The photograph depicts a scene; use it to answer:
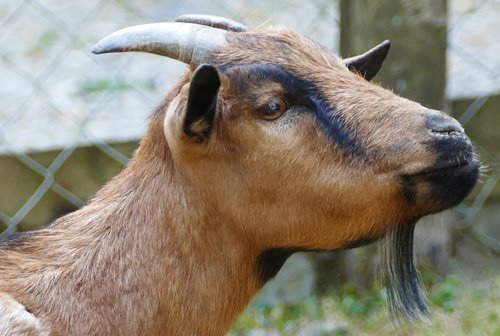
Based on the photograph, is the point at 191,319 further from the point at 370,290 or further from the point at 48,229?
the point at 370,290

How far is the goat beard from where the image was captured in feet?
16.4

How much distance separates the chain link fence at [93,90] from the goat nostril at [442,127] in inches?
120

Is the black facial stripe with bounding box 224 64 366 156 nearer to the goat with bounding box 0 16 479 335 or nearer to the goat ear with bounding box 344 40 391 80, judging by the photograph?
the goat with bounding box 0 16 479 335

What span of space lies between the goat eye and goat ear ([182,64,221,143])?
0.19 metres

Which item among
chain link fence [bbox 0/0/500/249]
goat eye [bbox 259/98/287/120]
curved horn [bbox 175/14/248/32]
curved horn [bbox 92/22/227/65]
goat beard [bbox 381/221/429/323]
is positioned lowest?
chain link fence [bbox 0/0/500/249]

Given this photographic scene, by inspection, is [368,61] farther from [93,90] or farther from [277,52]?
[93,90]

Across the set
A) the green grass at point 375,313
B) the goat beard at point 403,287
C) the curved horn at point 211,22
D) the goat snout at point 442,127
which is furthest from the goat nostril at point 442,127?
the green grass at point 375,313

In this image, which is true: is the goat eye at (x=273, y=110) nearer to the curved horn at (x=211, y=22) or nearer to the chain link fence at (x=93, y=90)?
the curved horn at (x=211, y=22)

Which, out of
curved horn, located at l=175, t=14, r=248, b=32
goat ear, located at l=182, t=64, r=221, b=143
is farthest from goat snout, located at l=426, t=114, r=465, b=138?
curved horn, located at l=175, t=14, r=248, b=32

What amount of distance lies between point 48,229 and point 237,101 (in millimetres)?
1019

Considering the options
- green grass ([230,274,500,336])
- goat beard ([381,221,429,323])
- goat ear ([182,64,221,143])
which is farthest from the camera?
green grass ([230,274,500,336])

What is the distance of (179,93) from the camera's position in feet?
15.3

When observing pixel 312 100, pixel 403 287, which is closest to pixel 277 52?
pixel 312 100

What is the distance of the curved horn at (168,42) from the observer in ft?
15.0
